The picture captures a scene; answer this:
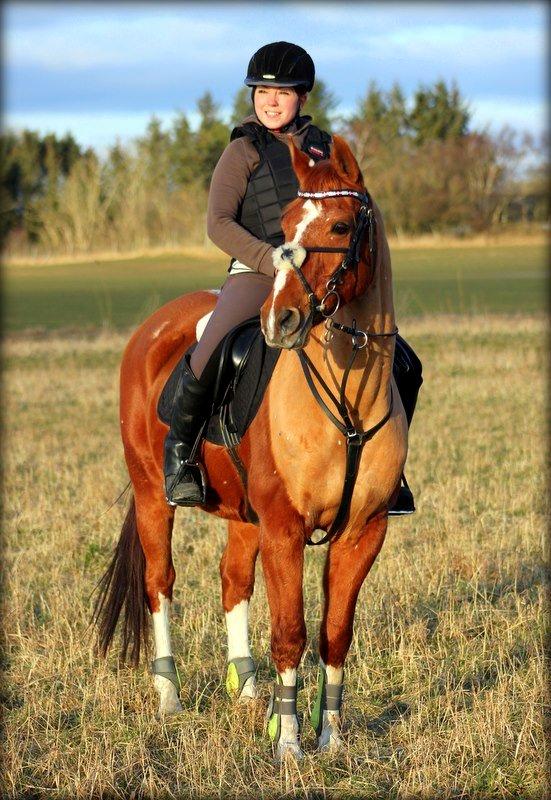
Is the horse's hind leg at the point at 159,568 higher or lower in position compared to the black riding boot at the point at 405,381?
lower

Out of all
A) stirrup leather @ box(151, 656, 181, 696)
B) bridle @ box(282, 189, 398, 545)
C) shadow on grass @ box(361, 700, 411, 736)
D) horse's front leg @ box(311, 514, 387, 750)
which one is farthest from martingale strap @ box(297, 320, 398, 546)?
stirrup leather @ box(151, 656, 181, 696)

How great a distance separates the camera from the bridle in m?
4.07

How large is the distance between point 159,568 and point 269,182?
7.68 ft

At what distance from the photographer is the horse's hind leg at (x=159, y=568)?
18.7ft

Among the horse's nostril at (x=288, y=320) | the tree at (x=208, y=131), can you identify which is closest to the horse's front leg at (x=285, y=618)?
the horse's nostril at (x=288, y=320)

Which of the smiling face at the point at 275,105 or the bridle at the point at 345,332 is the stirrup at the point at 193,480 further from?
the smiling face at the point at 275,105

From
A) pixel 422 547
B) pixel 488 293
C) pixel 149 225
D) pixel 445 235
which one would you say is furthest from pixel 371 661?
pixel 445 235

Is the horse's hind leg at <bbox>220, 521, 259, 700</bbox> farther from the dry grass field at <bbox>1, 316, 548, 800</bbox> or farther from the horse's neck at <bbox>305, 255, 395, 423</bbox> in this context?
the horse's neck at <bbox>305, 255, 395, 423</bbox>

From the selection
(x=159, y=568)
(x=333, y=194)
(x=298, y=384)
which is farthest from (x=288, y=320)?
(x=159, y=568)

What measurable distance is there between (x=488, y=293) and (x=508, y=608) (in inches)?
1246

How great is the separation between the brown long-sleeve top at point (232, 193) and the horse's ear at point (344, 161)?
2.46ft

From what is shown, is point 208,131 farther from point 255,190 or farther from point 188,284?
point 255,190

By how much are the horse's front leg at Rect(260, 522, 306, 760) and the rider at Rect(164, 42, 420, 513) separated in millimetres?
951

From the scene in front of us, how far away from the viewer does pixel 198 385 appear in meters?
5.18
